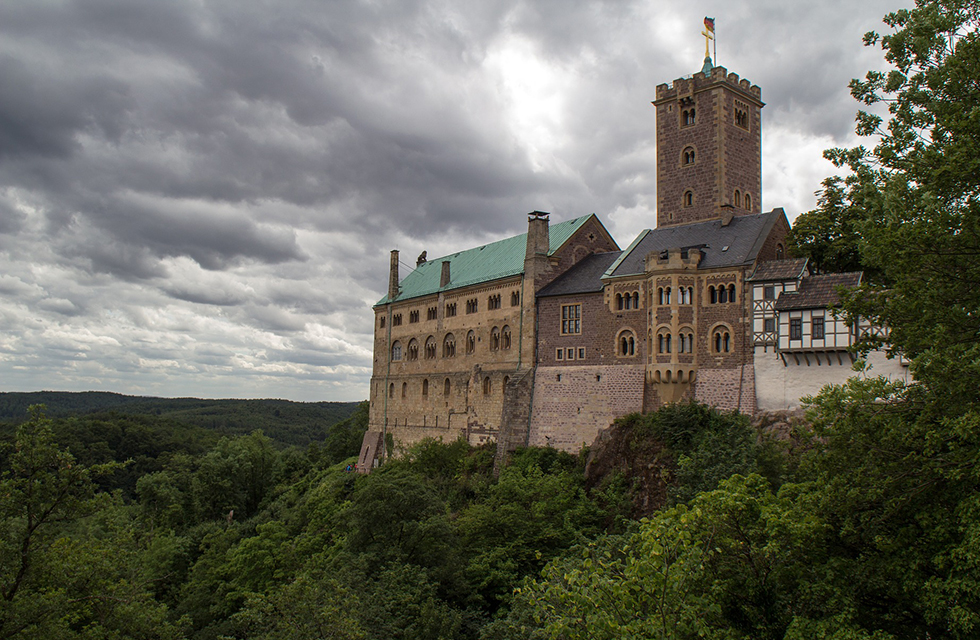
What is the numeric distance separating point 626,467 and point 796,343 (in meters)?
10.3

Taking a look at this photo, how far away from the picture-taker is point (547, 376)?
157 feet

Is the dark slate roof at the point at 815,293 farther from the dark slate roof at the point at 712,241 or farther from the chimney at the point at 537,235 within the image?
the chimney at the point at 537,235

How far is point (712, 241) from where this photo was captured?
42.4 m

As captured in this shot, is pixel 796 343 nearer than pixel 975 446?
No

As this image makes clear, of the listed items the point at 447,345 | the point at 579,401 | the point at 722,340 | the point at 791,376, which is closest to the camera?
the point at 791,376

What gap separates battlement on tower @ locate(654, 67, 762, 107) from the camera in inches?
1863

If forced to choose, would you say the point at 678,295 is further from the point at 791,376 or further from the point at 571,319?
the point at 571,319

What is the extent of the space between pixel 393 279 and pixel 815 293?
127ft

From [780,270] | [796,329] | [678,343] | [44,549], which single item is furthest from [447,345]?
[44,549]

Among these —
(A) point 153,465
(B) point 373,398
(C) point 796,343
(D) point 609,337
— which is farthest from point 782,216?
(A) point 153,465

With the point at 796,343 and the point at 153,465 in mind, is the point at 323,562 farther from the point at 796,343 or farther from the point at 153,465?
the point at 153,465

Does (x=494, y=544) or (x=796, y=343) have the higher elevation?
(x=796, y=343)

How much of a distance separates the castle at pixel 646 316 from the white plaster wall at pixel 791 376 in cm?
6

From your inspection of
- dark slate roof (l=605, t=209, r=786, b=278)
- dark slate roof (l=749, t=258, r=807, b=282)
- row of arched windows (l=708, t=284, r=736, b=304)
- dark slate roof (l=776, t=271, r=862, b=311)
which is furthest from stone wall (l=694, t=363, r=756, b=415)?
dark slate roof (l=605, t=209, r=786, b=278)
